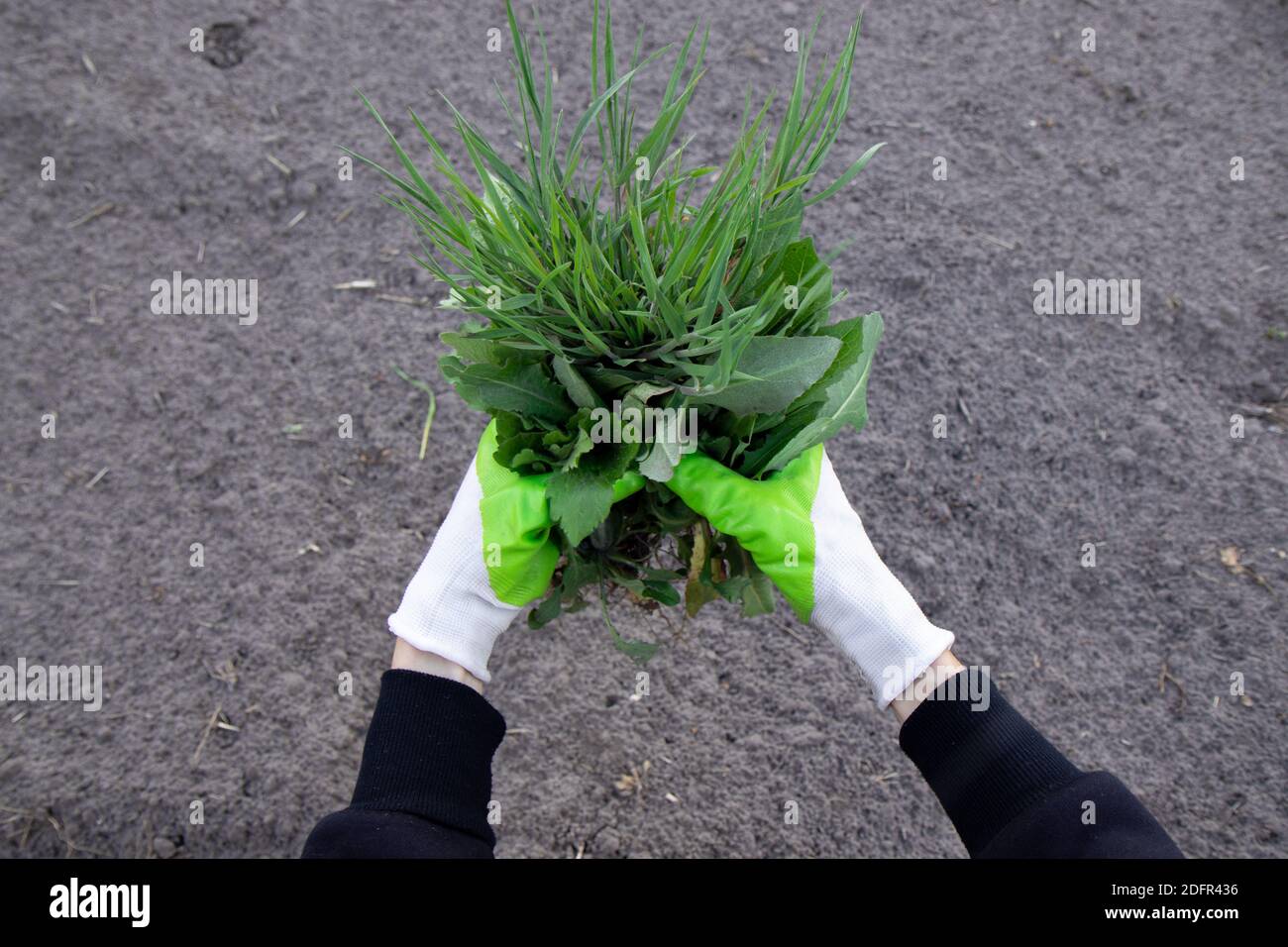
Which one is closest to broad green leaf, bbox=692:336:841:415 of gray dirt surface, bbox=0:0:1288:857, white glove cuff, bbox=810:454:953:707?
white glove cuff, bbox=810:454:953:707

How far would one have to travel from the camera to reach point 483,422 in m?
1.29

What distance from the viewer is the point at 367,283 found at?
1.36 m

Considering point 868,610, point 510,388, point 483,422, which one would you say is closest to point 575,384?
point 510,388

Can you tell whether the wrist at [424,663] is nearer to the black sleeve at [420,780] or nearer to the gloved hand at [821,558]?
the black sleeve at [420,780]

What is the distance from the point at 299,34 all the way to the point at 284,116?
17 cm

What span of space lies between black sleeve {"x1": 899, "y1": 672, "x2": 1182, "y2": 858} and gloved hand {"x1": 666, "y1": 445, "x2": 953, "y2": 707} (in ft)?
0.18

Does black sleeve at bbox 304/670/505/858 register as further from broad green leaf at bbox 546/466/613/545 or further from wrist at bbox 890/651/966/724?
wrist at bbox 890/651/966/724

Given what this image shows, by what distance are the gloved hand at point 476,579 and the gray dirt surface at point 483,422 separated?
0.83ft

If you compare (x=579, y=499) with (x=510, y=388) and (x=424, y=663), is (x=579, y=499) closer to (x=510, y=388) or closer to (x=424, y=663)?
(x=510, y=388)

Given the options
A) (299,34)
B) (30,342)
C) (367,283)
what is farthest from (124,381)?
(299,34)

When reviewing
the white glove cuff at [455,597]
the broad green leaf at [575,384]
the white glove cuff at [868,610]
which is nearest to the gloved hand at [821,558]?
the white glove cuff at [868,610]

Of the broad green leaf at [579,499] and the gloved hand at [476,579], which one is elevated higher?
the broad green leaf at [579,499]

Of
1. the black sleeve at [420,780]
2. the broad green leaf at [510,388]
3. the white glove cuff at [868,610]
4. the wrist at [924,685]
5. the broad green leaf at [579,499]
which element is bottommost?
the black sleeve at [420,780]

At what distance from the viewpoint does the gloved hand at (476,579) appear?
843 millimetres
